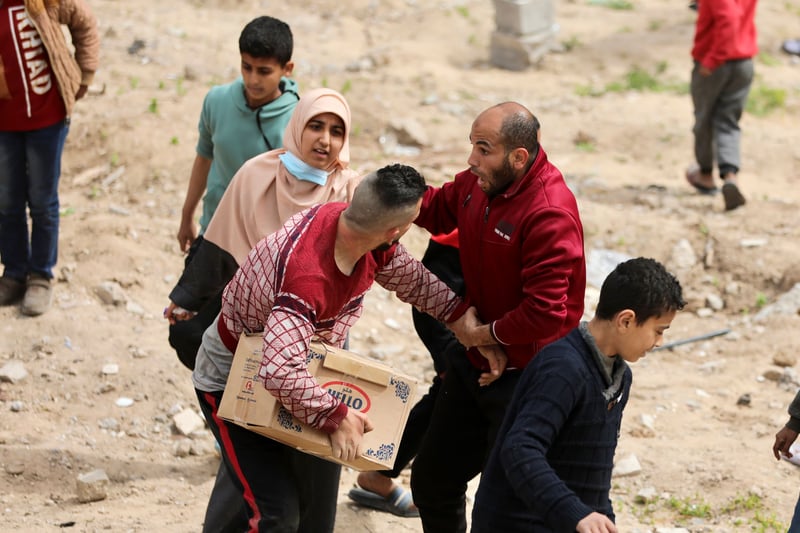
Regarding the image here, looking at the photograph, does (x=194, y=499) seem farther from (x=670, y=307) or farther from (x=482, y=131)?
(x=670, y=307)

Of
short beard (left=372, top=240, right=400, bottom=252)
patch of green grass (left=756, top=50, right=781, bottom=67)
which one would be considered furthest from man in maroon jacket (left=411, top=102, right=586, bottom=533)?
patch of green grass (left=756, top=50, right=781, bottom=67)

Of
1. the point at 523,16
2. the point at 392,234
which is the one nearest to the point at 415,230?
the point at 392,234

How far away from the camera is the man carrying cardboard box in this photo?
3256 millimetres

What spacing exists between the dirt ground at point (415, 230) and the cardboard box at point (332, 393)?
4.76 ft

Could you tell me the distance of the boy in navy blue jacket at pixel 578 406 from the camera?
2.93m

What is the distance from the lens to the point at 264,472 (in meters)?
3.60

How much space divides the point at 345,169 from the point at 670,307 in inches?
65.7

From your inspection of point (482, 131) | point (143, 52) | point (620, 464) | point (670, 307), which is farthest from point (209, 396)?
point (143, 52)

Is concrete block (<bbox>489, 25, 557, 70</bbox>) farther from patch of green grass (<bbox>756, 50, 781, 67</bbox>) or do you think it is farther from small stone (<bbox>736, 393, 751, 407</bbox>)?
small stone (<bbox>736, 393, 751, 407</bbox>)

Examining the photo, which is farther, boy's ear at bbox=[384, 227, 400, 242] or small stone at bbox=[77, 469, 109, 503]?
small stone at bbox=[77, 469, 109, 503]

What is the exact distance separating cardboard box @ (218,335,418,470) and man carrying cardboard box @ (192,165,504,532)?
0.07 m

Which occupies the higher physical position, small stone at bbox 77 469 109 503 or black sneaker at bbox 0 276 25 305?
black sneaker at bbox 0 276 25 305

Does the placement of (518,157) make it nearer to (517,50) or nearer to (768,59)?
(517,50)

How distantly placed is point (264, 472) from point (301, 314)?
2.16 feet
